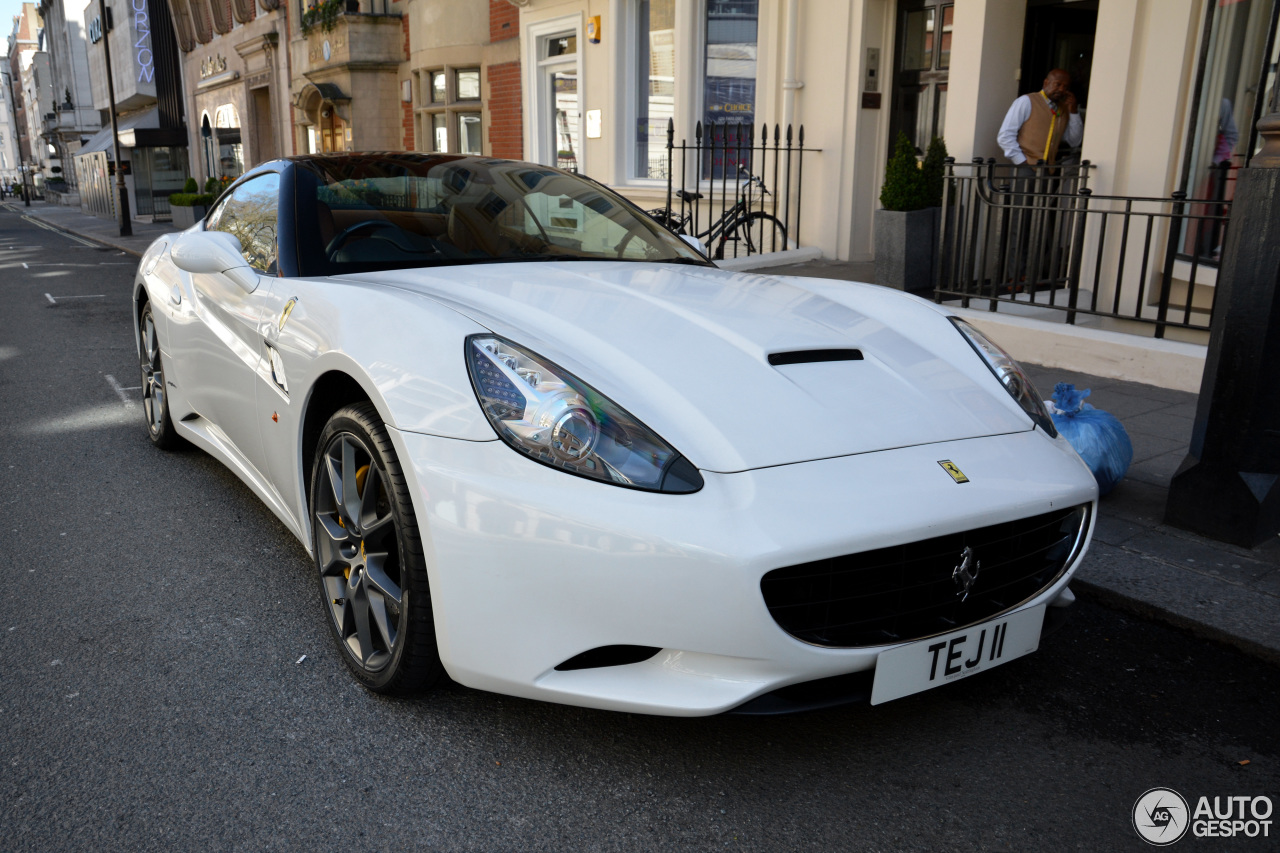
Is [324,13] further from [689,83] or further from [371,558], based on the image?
[371,558]

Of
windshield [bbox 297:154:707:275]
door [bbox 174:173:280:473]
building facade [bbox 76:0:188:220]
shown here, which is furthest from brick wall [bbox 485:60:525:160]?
building facade [bbox 76:0:188:220]

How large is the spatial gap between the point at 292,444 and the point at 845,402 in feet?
5.12

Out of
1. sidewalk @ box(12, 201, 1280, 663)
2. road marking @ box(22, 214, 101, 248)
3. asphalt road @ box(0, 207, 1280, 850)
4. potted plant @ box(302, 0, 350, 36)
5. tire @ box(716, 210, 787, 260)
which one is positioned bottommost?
road marking @ box(22, 214, 101, 248)

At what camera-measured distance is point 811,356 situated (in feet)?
8.26

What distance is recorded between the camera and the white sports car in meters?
1.96

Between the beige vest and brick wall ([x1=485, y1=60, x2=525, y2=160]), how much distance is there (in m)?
8.73

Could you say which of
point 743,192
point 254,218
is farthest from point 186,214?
point 254,218

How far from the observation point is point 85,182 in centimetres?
4378

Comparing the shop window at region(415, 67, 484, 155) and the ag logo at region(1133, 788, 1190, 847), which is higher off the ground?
the shop window at region(415, 67, 484, 155)

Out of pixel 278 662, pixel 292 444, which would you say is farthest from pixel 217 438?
pixel 278 662

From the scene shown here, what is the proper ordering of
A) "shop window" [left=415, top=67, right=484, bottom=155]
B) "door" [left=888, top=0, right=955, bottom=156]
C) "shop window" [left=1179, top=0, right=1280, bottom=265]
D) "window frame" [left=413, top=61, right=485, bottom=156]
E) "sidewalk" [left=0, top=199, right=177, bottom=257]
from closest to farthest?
"shop window" [left=1179, top=0, right=1280, bottom=265], "door" [left=888, top=0, right=955, bottom=156], "window frame" [left=413, top=61, right=485, bottom=156], "shop window" [left=415, top=67, right=484, bottom=155], "sidewalk" [left=0, top=199, right=177, bottom=257]

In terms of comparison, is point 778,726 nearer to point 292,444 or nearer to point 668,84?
point 292,444

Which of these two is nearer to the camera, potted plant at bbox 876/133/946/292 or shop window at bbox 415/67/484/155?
potted plant at bbox 876/133/946/292

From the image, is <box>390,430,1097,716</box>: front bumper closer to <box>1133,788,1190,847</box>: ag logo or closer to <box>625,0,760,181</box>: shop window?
<box>1133,788,1190,847</box>: ag logo
